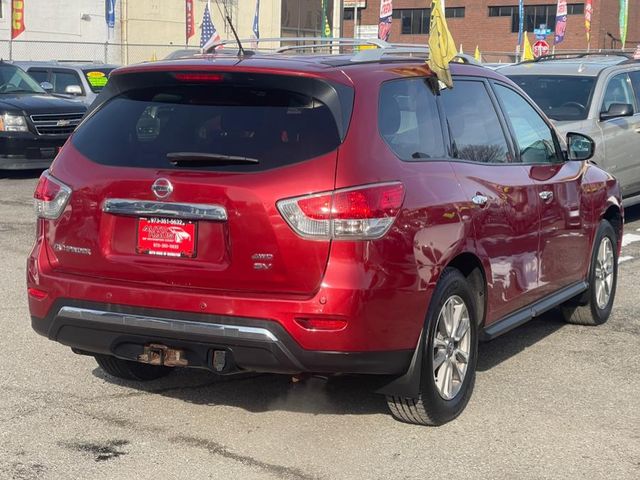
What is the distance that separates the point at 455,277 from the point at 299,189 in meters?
1.07

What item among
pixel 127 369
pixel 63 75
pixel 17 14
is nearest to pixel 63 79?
pixel 63 75

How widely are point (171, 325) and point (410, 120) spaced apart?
5.16 feet

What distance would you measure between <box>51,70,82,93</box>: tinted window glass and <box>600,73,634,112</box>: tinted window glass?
12.1 metres

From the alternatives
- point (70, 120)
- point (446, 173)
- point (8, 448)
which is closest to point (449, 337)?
point (446, 173)

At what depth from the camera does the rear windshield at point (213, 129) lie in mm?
4820

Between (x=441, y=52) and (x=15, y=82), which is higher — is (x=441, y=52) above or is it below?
above

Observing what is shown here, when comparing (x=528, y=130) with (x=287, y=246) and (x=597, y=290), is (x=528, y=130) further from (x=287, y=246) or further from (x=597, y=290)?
(x=287, y=246)

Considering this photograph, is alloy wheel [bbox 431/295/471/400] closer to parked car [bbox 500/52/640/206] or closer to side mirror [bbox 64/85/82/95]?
parked car [bbox 500/52/640/206]

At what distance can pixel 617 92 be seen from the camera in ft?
41.4

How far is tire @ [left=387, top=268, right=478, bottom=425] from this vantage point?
514 centimetres

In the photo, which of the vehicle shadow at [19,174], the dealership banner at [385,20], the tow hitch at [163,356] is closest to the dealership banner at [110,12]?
the dealership banner at [385,20]

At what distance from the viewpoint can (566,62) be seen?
13.3 m

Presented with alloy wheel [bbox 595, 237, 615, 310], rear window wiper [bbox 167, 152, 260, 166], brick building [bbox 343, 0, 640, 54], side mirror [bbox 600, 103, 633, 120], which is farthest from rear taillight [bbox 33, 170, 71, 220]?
brick building [bbox 343, 0, 640, 54]

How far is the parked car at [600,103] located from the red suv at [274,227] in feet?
21.3
